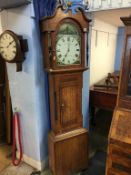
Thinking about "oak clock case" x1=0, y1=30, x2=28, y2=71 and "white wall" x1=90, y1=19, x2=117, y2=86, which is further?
"white wall" x1=90, y1=19, x2=117, y2=86

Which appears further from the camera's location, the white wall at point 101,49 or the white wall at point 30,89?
the white wall at point 101,49

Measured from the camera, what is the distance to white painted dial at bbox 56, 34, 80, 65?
5.24 feet

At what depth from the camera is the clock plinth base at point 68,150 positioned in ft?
5.91

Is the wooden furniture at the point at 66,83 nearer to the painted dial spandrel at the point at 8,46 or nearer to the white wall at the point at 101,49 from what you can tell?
the painted dial spandrel at the point at 8,46

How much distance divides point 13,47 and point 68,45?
1.73ft

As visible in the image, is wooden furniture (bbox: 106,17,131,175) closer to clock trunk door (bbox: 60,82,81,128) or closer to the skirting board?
clock trunk door (bbox: 60,82,81,128)

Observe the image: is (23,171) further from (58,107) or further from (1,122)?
(58,107)

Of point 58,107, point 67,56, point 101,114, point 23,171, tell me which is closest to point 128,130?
point 58,107

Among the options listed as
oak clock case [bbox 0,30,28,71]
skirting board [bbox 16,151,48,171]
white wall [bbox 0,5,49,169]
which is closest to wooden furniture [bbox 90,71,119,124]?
white wall [bbox 0,5,49,169]

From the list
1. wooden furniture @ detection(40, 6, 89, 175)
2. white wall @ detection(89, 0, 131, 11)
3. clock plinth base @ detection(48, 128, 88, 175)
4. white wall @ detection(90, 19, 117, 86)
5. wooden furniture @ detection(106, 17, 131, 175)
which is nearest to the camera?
wooden furniture @ detection(106, 17, 131, 175)

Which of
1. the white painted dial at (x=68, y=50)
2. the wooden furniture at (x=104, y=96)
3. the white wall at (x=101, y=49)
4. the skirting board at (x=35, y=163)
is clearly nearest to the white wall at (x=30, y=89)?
the skirting board at (x=35, y=163)

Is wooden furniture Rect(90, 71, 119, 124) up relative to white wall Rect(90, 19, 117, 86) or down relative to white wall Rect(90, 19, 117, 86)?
down

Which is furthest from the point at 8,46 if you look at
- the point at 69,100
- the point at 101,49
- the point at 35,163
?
the point at 101,49

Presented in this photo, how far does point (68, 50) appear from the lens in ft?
5.40
